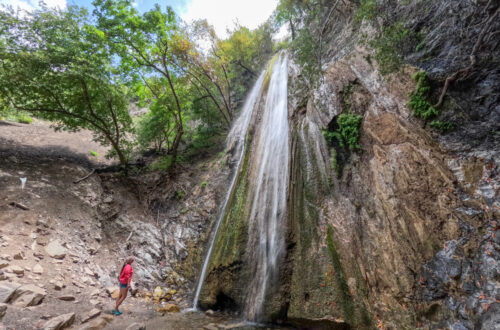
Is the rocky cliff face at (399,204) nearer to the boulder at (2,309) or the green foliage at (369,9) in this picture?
the green foliage at (369,9)

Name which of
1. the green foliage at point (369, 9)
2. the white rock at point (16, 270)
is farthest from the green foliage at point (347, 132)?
the white rock at point (16, 270)

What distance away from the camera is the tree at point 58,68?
730 cm

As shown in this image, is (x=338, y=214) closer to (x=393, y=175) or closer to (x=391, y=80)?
(x=393, y=175)

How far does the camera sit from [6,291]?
390 centimetres

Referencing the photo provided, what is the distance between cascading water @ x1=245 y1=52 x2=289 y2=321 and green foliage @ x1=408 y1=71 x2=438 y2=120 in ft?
10.7

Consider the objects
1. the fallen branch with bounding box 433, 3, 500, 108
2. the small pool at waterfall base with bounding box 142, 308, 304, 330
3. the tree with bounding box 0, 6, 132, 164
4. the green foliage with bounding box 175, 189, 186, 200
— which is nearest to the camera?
the fallen branch with bounding box 433, 3, 500, 108

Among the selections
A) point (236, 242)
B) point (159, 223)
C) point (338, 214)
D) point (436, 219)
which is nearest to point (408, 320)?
point (436, 219)

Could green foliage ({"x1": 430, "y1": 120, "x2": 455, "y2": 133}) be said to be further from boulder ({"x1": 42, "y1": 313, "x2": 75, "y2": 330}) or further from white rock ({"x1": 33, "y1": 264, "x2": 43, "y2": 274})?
white rock ({"x1": 33, "y1": 264, "x2": 43, "y2": 274})

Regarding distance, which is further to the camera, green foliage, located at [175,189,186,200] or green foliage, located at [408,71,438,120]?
green foliage, located at [175,189,186,200]

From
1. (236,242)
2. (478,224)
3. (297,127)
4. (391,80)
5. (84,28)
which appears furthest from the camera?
Result: (84,28)

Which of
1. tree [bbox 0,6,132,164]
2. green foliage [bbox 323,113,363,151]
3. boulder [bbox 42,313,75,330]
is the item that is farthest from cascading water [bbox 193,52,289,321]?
tree [bbox 0,6,132,164]

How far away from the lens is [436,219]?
3.83 metres

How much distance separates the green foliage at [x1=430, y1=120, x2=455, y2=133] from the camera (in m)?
4.14

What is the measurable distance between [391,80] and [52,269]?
904cm
